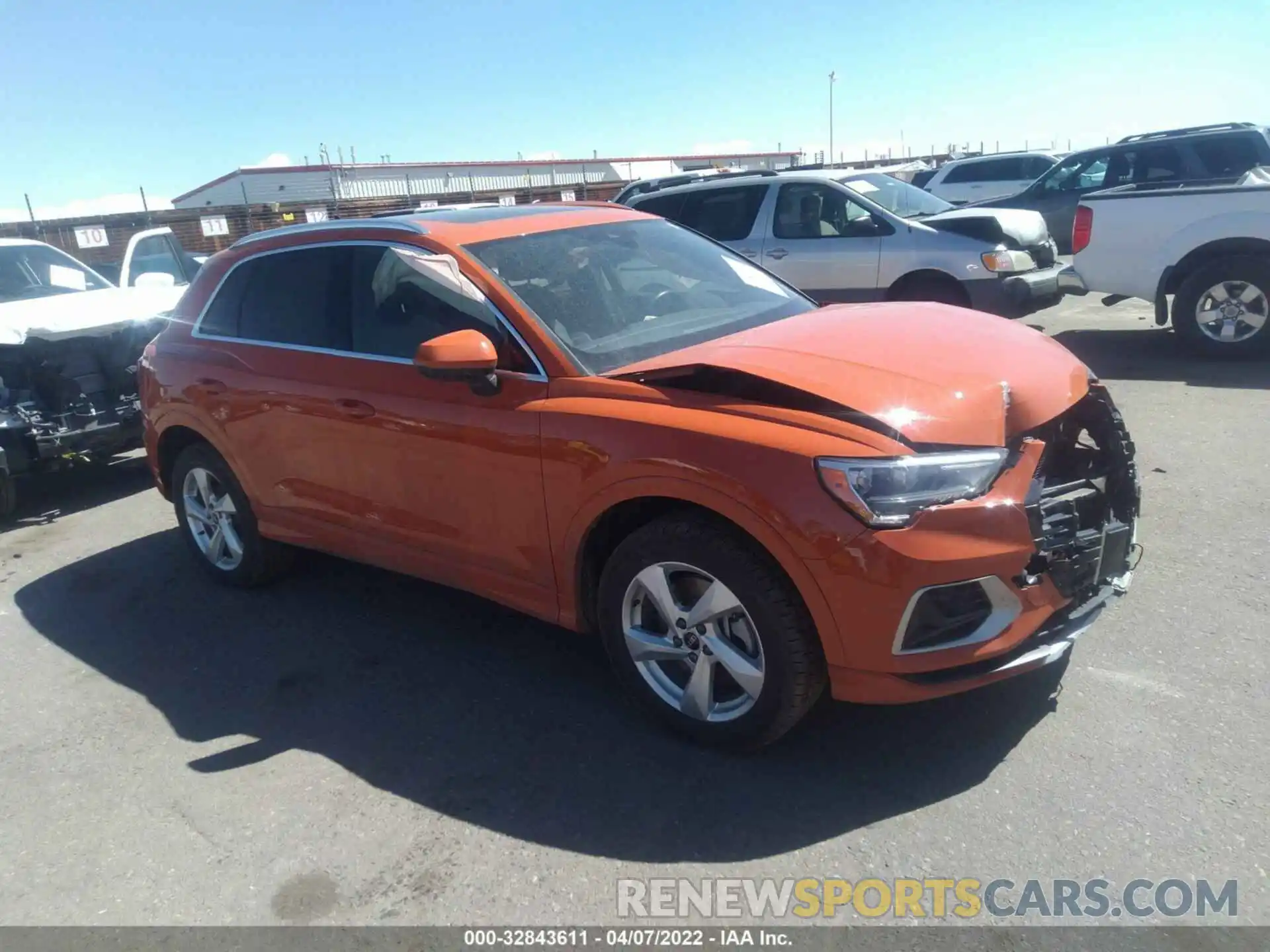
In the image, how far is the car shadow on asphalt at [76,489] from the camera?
6.99m

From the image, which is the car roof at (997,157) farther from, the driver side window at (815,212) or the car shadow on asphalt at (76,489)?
the car shadow on asphalt at (76,489)

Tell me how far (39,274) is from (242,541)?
4.72m

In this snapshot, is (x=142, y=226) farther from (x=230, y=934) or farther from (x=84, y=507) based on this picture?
(x=230, y=934)

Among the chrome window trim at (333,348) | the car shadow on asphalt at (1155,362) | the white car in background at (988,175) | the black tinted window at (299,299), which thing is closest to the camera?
the chrome window trim at (333,348)

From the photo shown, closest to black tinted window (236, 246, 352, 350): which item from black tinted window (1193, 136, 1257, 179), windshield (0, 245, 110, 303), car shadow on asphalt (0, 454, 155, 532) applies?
car shadow on asphalt (0, 454, 155, 532)

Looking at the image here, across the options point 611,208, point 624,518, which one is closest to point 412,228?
point 611,208

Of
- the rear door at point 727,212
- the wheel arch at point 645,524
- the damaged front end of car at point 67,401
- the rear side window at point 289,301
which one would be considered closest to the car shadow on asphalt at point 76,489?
the damaged front end of car at point 67,401

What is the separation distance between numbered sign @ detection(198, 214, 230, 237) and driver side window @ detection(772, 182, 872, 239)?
16.5 meters

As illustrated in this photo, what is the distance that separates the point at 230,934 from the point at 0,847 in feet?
3.58

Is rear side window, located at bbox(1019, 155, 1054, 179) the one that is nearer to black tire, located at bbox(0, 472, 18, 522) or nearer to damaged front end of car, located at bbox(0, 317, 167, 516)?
damaged front end of car, located at bbox(0, 317, 167, 516)

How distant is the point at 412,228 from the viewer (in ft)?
13.3

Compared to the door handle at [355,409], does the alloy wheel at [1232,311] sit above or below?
below

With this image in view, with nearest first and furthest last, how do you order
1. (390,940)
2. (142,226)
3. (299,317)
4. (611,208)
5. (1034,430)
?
1. (390,940)
2. (1034,430)
3. (299,317)
4. (611,208)
5. (142,226)
